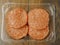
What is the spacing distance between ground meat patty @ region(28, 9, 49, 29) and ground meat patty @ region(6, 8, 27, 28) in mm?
34

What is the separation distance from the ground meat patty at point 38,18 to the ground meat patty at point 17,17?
0.03m

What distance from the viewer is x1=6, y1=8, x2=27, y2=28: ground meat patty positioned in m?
0.89

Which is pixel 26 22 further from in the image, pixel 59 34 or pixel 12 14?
pixel 59 34

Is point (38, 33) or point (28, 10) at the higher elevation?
point (28, 10)

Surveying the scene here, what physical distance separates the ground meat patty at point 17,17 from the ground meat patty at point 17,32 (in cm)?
2

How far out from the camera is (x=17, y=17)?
0.90 meters

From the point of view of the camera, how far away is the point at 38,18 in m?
0.91

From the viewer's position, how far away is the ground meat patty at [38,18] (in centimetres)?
89

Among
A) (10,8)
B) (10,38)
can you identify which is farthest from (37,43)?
(10,8)

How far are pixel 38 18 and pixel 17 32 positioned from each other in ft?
0.47

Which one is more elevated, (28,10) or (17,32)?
(28,10)

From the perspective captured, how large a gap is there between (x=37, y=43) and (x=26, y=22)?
132 mm

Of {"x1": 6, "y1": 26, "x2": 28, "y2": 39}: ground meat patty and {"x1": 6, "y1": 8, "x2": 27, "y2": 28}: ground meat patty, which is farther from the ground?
{"x1": 6, "y1": 8, "x2": 27, "y2": 28}: ground meat patty

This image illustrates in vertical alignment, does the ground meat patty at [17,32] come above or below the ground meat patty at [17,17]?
below
